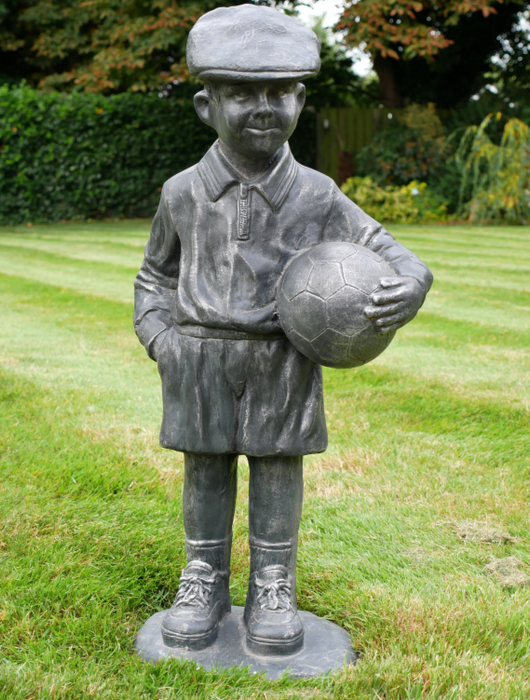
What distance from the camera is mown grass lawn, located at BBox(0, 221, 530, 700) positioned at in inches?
103

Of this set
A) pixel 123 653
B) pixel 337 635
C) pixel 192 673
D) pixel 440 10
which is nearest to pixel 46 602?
pixel 123 653

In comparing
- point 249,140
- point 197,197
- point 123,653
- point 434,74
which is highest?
point 434,74

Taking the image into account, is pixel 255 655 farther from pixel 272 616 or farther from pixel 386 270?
pixel 386 270

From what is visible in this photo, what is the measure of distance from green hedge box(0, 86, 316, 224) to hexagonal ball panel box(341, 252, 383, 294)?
15.9 m

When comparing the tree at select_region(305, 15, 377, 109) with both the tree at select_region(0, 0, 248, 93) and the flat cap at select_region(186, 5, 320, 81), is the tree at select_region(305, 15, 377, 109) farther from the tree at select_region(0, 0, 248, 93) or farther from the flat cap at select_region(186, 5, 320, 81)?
the flat cap at select_region(186, 5, 320, 81)

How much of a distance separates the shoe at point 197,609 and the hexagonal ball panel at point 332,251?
121 cm

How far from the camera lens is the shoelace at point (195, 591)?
2758 millimetres

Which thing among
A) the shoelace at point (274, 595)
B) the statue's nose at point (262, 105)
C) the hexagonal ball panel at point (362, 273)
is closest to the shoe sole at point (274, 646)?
the shoelace at point (274, 595)

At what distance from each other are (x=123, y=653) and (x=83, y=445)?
200cm

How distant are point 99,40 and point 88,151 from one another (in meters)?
3.42

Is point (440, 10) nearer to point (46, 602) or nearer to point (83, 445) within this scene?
point (83, 445)

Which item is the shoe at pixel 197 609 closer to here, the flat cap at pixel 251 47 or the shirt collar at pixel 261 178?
the shirt collar at pixel 261 178

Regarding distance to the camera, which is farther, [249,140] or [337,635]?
[337,635]

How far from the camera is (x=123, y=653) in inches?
107
